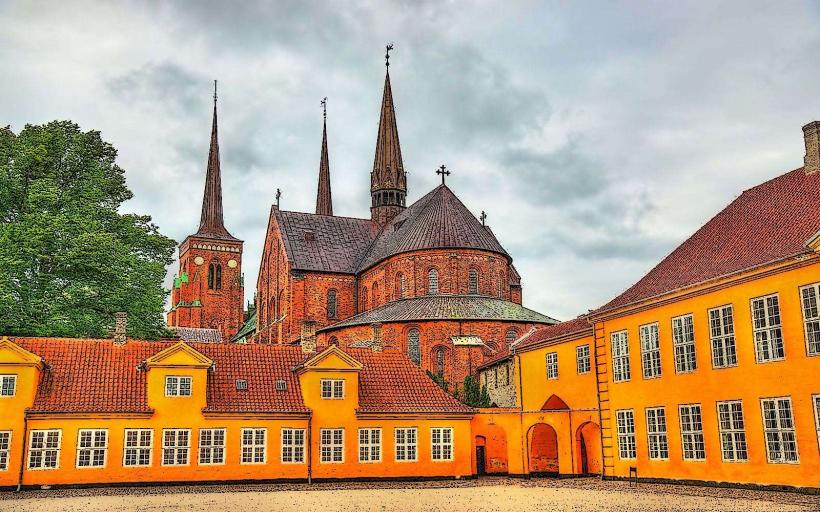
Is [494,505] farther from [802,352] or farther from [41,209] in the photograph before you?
[41,209]

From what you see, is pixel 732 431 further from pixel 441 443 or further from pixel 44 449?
pixel 44 449

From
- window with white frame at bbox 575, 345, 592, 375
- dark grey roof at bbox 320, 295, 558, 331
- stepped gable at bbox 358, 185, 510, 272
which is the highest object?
stepped gable at bbox 358, 185, 510, 272

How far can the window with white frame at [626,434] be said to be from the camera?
28.6m

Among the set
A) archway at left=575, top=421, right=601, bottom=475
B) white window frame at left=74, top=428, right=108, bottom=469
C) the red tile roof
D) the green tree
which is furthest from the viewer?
the green tree

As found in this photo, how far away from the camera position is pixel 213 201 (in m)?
89.1

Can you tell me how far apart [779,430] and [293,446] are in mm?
17337

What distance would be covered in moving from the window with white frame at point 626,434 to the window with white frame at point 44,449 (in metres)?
19.2

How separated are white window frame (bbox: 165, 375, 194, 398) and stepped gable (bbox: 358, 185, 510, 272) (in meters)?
26.9

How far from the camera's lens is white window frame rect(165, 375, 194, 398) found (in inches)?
1224

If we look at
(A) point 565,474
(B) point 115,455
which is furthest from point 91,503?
(A) point 565,474

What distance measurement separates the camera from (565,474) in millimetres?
32250

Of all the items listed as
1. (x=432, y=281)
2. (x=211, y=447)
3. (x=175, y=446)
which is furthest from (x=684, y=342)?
(x=432, y=281)

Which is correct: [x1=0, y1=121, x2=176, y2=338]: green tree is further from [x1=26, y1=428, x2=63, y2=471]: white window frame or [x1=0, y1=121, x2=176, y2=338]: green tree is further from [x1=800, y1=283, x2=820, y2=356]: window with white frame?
[x1=800, y1=283, x2=820, y2=356]: window with white frame

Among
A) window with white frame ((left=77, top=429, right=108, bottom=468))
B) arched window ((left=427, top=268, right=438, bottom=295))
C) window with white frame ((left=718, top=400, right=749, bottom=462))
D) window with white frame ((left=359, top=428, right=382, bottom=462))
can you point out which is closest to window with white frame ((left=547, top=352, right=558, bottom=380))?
window with white frame ((left=359, top=428, right=382, bottom=462))
